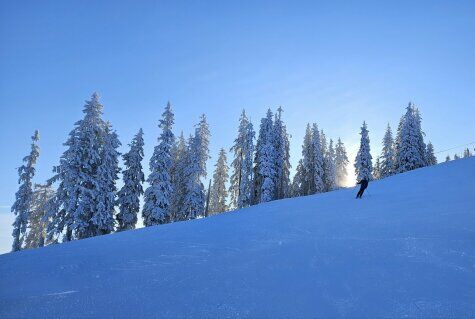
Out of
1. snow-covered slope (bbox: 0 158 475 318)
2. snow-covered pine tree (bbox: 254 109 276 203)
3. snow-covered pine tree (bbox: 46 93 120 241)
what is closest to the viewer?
snow-covered slope (bbox: 0 158 475 318)

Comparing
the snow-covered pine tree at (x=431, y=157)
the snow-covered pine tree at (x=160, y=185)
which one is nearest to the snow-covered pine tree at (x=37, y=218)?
the snow-covered pine tree at (x=160, y=185)

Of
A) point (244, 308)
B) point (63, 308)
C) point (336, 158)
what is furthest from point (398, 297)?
point (336, 158)

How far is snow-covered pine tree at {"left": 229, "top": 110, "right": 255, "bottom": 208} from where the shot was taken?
52438mm

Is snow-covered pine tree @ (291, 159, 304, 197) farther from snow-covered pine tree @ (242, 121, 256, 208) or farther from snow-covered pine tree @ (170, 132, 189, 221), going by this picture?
snow-covered pine tree @ (170, 132, 189, 221)

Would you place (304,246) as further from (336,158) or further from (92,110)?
(336,158)

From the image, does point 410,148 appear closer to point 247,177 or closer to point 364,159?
point 364,159

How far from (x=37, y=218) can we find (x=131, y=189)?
14760mm

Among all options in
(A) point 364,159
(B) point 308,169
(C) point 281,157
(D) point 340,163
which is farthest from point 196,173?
(D) point 340,163

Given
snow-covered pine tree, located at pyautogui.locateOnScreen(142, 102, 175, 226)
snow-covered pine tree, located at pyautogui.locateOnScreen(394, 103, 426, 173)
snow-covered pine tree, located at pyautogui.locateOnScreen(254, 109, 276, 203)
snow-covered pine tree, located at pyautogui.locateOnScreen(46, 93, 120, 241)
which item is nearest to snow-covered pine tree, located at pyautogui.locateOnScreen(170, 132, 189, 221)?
snow-covered pine tree, located at pyautogui.locateOnScreen(142, 102, 175, 226)

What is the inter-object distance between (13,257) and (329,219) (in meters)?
12.6

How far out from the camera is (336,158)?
85188mm

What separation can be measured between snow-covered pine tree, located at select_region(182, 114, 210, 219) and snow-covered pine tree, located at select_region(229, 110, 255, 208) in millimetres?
5927

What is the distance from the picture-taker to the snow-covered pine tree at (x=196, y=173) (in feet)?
151

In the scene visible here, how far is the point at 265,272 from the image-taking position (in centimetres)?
914
